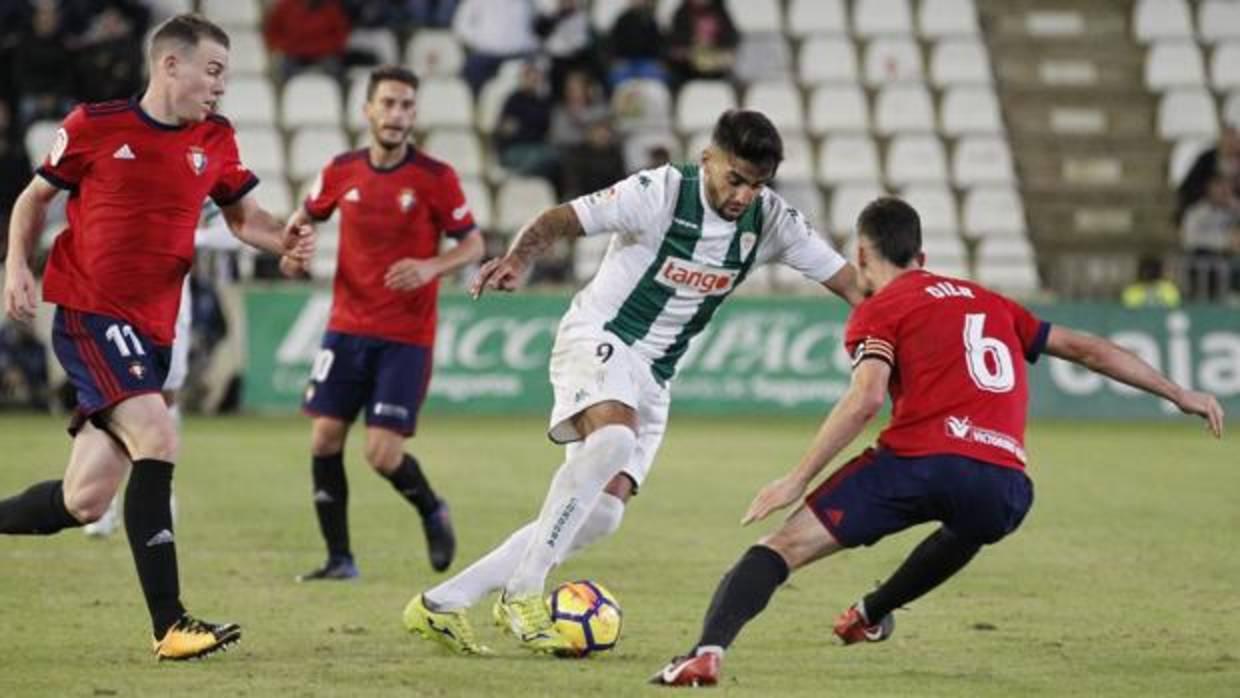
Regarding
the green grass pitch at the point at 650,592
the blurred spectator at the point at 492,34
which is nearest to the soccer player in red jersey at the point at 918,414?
the green grass pitch at the point at 650,592

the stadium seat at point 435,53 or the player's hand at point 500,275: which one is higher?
the stadium seat at point 435,53

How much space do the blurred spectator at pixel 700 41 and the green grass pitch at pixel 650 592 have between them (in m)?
8.08

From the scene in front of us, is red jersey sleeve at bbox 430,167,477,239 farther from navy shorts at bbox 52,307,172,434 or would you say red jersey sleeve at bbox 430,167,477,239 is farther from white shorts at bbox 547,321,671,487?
navy shorts at bbox 52,307,172,434

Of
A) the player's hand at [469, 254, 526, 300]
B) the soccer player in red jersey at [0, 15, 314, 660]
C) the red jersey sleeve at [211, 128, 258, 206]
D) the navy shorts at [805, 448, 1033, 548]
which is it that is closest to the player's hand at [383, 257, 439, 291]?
the red jersey sleeve at [211, 128, 258, 206]

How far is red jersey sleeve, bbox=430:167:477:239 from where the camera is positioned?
468 inches

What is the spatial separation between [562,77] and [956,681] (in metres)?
17.3

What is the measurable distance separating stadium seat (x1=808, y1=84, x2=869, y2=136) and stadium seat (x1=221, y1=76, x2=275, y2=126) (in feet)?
19.8

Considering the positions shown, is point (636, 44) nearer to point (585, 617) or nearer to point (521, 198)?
point (521, 198)

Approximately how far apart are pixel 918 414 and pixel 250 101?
17.8 meters

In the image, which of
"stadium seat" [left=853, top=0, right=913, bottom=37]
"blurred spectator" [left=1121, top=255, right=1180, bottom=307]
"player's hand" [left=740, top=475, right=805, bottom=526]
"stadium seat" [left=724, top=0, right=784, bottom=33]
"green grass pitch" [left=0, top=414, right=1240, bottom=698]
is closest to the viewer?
"player's hand" [left=740, top=475, right=805, bottom=526]

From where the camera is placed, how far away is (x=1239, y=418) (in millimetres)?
23578

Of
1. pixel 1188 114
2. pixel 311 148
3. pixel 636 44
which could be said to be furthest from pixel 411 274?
pixel 1188 114

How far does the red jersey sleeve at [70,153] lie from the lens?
890 centimetres

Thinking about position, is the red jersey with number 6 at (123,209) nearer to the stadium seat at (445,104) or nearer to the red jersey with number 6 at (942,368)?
the red jersey with number 6 at (942,368)
